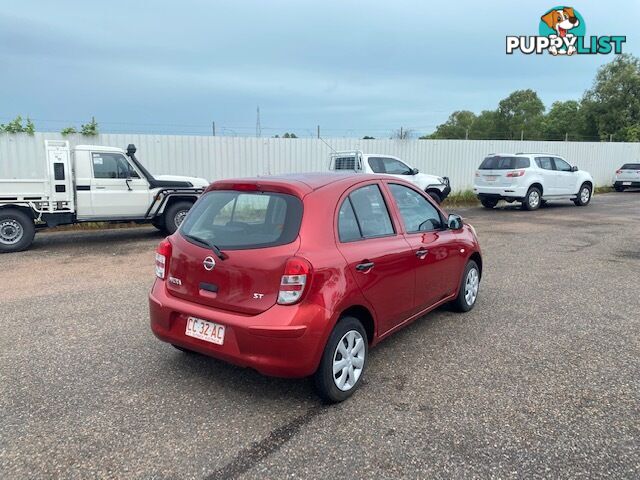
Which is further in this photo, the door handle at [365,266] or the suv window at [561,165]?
the suv window at [561,165]

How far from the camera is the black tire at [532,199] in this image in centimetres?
1567

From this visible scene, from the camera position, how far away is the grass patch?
59.5 ft

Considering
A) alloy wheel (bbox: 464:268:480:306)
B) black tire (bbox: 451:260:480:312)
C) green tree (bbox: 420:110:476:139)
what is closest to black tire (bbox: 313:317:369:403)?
black tire (bbox: 451:260:480:312)

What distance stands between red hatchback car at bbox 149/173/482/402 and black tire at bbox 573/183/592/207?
51.8ft

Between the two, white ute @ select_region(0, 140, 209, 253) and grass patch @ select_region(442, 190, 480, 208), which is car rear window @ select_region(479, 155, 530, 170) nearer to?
grass patch @ select_region(442, 190, 480, 208)

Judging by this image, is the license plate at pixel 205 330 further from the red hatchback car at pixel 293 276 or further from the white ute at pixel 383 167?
the white ute at pixel 383 167

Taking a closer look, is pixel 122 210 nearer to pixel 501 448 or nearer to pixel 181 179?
pixel 181 179

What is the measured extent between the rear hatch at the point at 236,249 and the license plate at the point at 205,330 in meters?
0.13

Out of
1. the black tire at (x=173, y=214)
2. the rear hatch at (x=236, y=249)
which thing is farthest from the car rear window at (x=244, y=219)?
the black tire at (x=173, y=214)

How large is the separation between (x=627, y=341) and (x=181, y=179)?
8.99 m

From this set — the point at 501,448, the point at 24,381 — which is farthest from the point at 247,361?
the point at 24,381

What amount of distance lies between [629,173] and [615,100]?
964 inches

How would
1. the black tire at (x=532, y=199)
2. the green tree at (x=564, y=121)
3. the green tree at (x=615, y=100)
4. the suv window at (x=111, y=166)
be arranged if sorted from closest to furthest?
the suv window at (x=111, y=166), the black tire at (x=532, y=199), the green tree at (x=615, y=100), the green tree at (x=564, y=121)

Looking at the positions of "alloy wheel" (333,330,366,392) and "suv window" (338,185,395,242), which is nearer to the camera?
"alloy wheel" (333,330,366,392)
